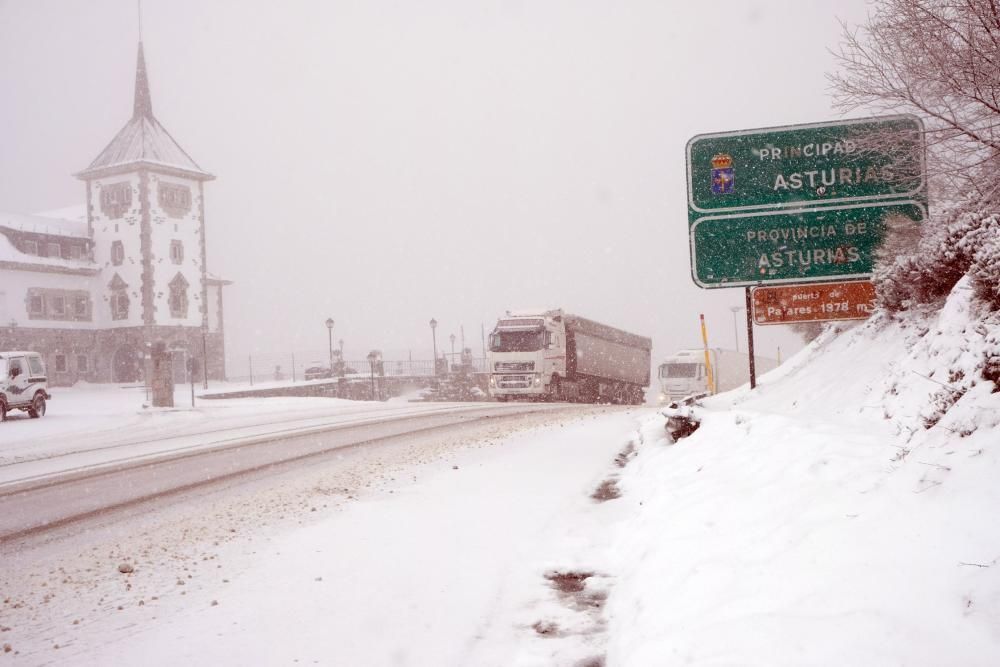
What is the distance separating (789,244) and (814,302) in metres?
0.91

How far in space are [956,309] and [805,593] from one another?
4.26m

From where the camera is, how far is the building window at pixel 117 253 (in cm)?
5578

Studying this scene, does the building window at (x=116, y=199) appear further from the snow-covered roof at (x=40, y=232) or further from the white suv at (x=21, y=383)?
the white suv at (x=21, y=383)

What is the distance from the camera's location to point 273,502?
29.2 feet

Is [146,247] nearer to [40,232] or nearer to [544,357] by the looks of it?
[40,232]

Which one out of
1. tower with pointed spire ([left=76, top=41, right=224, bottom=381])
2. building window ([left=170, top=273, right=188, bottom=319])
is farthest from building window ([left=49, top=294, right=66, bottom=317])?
building window ([left=170, top=273, right=188, bottom=319])

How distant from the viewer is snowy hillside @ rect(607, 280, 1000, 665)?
3.14 meters

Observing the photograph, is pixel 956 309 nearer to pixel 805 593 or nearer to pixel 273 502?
pixel 805 593

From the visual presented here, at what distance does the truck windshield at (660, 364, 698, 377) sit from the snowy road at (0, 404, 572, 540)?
51.5ft

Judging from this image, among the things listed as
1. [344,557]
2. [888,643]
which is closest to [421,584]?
[344,557]

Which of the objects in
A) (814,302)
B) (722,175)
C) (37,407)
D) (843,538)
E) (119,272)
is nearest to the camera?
(843,538)

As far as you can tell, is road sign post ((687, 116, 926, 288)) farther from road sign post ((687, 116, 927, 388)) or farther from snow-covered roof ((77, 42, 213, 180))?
snow-covered roof ((77, 42, 213, 180))

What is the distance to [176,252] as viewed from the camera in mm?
57688

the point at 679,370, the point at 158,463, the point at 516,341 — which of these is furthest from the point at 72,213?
the point at 158,463
